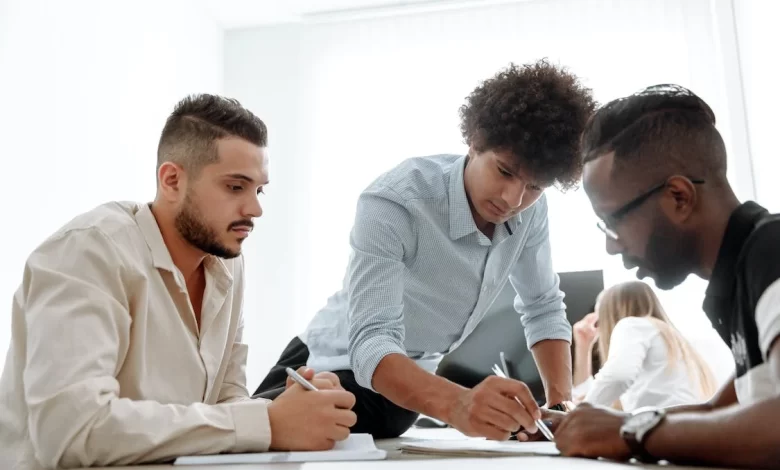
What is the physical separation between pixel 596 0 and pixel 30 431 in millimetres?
4027

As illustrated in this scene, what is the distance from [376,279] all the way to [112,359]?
63 cm

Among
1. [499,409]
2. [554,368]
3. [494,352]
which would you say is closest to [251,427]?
[499,409]

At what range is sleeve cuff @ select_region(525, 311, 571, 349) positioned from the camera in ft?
7.08

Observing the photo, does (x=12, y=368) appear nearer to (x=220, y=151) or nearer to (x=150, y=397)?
(x=150, y=397)

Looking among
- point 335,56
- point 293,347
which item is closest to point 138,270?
point 293,347

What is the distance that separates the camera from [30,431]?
3.69ft

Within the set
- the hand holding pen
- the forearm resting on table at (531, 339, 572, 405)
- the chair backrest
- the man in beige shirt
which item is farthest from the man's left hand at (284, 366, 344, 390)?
the chair backrest

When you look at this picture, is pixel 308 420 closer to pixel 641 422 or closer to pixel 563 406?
pixel 641 422

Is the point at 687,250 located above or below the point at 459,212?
below

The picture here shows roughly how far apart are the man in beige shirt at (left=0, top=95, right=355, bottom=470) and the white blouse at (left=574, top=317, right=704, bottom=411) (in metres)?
2.03

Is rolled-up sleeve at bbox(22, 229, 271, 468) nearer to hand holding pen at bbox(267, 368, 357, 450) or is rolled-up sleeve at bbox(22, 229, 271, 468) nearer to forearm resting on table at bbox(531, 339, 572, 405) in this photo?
hand holding pen at bbox(267, 368, 357, 450)

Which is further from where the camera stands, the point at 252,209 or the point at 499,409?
the point at 252,209

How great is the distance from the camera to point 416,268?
1.85 meters

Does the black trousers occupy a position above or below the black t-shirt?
below
